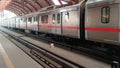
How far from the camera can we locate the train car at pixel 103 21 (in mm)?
10867

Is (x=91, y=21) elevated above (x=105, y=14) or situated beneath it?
situated beneath

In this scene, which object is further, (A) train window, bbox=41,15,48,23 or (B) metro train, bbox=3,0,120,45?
(A) train window, bbox=41,15,48,23

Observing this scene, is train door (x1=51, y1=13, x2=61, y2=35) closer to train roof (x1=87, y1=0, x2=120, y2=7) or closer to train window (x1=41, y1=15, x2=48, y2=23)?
train window (x1=41, y1=15, x2=48, y2=23)

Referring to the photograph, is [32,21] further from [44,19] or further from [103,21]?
[103,21]

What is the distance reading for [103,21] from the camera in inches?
472

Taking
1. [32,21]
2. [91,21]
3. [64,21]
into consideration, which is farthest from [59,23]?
[32,21]

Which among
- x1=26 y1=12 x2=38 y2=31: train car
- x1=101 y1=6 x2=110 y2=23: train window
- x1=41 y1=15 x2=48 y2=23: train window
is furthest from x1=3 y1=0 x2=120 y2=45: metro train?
x1=26 y1=12 x2=38 y2=31: train car

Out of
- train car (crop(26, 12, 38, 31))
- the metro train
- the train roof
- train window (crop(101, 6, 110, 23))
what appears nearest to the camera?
the metro train

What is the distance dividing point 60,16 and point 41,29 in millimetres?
7247

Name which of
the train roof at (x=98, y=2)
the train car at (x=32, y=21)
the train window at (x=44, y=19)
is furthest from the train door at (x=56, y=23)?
the train car at (x=32, y=21)

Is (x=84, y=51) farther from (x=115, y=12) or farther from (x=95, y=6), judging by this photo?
(x=115, y=12)

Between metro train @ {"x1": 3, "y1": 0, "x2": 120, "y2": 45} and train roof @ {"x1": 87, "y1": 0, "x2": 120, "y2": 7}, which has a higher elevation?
train roof @ {"x1": 87, "y1": 0, "x2": 120, "y2": 7}

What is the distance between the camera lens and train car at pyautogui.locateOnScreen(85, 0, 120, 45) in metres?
10.9

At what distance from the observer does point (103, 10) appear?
11.9 metres
